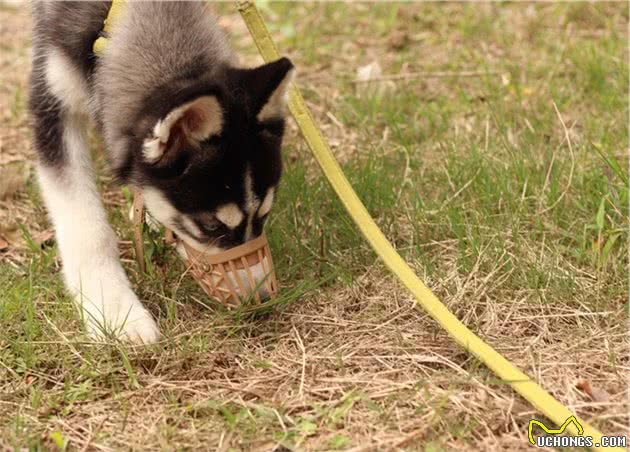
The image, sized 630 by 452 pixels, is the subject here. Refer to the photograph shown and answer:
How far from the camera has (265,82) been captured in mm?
3152

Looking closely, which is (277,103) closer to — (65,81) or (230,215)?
(230,215)

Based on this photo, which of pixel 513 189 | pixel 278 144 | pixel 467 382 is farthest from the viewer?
pixel 513 189

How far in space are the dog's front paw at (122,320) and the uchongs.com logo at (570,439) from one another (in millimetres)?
1498

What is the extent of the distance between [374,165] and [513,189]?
0.75m

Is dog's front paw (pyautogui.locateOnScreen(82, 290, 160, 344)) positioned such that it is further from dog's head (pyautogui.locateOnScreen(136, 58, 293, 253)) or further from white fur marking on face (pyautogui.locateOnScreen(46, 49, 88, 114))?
white fur marking on face (pyautogui.locateOnScreen(46, 49, 88, 114))

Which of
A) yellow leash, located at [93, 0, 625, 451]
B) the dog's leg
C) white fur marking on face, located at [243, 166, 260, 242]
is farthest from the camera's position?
Answer: the dog's leg

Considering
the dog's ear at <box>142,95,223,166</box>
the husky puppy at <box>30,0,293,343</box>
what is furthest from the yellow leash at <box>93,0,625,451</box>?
the dog's ear at <box>142,95,223,166</box>

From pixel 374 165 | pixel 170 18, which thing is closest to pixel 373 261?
pixel 374 165

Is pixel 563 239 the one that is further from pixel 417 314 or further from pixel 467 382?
pixel 467 382

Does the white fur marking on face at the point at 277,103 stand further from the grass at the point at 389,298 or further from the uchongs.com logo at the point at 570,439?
the uchongs.com logo at the point at 570,439

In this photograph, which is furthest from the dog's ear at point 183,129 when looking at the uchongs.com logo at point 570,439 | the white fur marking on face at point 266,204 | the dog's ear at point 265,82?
the uchongs.com logo at point 570,439

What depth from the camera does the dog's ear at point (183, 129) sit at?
2965mm

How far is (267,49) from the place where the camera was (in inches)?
151

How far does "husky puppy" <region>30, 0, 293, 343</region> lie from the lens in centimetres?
317
